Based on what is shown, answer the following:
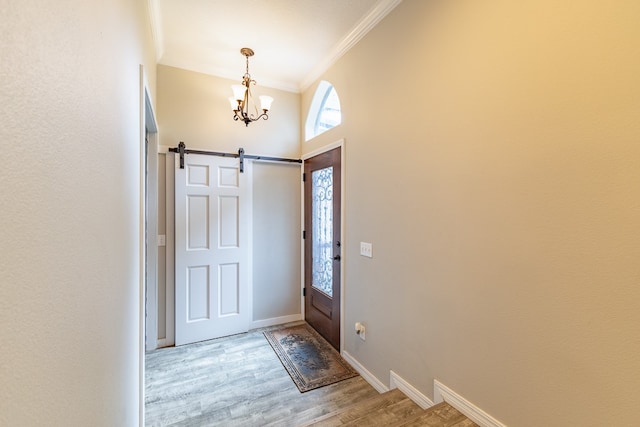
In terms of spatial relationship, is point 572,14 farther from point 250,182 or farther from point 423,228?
point 250,182

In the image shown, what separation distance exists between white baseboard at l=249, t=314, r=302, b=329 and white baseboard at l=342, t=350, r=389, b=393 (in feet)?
3.30

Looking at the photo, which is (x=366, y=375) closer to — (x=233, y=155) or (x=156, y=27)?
(x=233, y=155)

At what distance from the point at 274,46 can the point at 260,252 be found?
2.16m

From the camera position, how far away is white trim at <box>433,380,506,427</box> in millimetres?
1401

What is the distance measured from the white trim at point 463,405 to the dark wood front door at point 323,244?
1.17m

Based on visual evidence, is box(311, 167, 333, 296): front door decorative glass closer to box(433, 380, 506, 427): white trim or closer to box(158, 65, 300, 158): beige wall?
box(158, 65, 300, 158): beige wall

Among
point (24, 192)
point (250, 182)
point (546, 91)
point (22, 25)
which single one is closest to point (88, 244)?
point (24, 192)

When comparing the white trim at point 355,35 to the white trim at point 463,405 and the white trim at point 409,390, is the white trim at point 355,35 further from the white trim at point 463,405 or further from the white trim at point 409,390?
the white trim at point 409,390

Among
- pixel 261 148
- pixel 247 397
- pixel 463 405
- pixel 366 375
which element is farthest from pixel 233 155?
pixel 463 405

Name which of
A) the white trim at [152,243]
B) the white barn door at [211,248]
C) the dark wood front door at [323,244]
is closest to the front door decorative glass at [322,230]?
the dark wood front door at [323,244]

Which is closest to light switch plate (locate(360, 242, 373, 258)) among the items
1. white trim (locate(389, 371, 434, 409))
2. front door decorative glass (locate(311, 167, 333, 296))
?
front door decorative glass (locate(311, 167, 333, 296))

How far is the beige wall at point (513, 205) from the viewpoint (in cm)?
102

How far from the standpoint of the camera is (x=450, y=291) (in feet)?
5.25

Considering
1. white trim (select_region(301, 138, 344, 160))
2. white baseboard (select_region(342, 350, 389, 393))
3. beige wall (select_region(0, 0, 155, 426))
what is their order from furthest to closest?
1. white trim (select_region(301, 138, 344, 160))
2. white baseboard (select_region(342, 350, 389, 393))
3. beige wall (select_region(0, 0, 155, 426))
